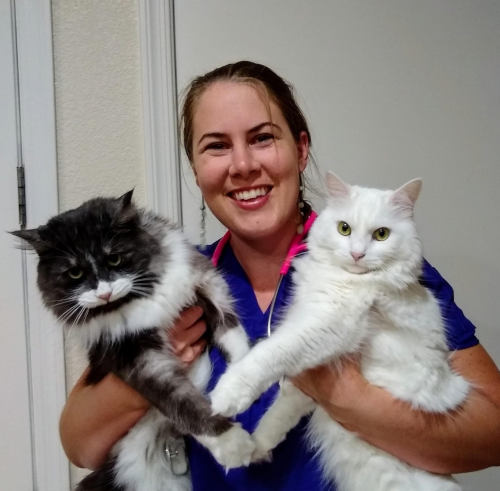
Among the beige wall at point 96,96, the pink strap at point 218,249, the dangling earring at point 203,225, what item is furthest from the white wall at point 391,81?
the pink strap at point 218,249

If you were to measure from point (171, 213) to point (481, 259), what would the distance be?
49.4 inches

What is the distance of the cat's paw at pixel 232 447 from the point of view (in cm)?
78

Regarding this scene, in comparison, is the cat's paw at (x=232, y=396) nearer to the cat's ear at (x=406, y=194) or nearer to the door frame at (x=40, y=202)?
the cat's ear at (x=406, y=194)

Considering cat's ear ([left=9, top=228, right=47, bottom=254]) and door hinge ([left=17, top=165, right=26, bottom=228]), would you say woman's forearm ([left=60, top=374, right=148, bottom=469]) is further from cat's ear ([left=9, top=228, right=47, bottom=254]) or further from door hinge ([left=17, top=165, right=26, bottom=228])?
door hinge ([left=17, top=165, right=26, bottom=228])

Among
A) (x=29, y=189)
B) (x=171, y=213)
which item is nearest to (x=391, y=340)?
(x=171, y=213)

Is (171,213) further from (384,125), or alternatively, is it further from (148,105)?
(384,125)

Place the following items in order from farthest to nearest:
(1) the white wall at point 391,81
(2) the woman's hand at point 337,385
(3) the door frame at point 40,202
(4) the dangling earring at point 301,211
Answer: (1) the white wall at point 391,81 < (3) the door frame at point 40,202 < (4) the dangling earring at point 301,211 < (2) the woman's hand at point 337,385

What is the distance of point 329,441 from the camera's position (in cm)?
94

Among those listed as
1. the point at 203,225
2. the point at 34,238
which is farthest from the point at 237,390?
the point at 203,225

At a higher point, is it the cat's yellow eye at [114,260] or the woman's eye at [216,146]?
the woman's eye at [216,146]

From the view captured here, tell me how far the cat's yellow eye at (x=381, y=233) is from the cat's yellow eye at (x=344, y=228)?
0.06 metres

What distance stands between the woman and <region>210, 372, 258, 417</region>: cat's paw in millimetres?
184

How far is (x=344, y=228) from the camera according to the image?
913 millimetres

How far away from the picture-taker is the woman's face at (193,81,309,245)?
1.06 m
